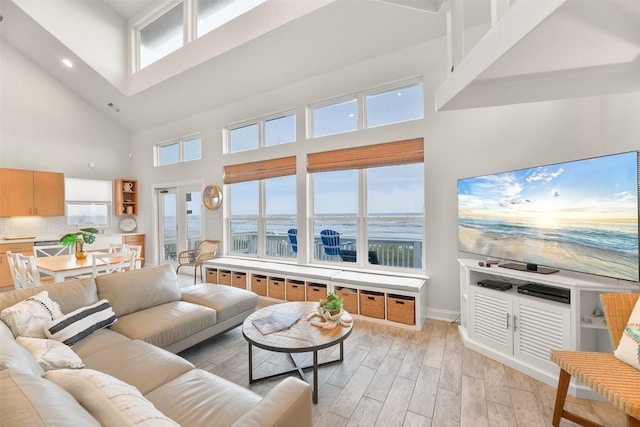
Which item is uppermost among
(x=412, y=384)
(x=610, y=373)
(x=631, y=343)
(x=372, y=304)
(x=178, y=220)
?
(x=178, y=220)

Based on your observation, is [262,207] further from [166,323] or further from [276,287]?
[166,323]

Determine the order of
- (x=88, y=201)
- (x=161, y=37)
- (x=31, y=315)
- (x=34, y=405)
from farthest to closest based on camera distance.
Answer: (x=88, y=201) → (x=161, y=37) → (x=31, y=315) → (x=34, y=405)

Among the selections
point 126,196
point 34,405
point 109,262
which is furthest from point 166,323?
point 126,196

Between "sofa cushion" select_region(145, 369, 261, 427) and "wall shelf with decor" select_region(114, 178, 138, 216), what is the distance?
6575mm

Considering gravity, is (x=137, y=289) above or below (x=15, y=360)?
below

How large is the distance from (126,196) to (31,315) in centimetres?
588

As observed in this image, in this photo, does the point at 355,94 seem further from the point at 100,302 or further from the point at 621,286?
the point at 100,302

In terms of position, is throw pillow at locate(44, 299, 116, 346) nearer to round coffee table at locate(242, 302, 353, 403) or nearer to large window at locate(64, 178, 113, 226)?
round coffee table at locate(242, 302, 353, 403)

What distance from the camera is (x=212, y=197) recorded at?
5.37 m

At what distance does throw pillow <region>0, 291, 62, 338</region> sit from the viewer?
5.62 feet

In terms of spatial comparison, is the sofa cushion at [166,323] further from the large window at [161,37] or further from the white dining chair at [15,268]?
the large window at [161,37]

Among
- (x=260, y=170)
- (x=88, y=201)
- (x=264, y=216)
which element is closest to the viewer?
(x=260, y=170)

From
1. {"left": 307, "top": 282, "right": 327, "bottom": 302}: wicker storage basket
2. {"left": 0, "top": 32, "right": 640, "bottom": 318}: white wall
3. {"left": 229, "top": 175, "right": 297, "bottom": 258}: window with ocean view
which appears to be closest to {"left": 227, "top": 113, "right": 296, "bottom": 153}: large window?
{"left": 0, "top": 32, "right": 640, "bottom": 318}: white wall

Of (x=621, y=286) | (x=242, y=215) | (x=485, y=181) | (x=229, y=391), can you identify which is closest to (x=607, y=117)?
(x=485, y=181)
